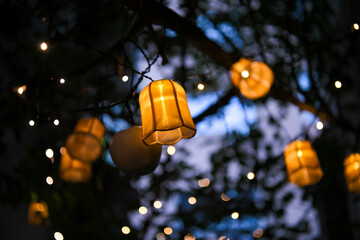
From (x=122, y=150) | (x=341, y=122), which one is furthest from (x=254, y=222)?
(x=122, y=150)

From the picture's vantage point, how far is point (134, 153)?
1.35 metres

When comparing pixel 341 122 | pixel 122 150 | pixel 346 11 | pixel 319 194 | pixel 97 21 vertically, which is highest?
pixel 346 11

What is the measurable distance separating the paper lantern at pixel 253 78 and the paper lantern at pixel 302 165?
0.38 meters

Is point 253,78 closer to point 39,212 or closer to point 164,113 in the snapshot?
point 164,113

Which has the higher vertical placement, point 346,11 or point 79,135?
point 346,11

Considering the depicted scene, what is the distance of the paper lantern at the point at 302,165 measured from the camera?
1998 mm

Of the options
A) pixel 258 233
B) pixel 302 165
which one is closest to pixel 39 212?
pixel 258 233

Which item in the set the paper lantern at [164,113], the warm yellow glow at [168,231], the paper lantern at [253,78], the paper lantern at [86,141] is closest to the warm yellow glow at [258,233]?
the warm yellow glow at [168,231]

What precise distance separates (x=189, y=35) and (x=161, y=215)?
164 cm

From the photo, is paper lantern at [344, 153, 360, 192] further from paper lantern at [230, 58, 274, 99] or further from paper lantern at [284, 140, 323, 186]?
paper lantern at [230, 58, 274, 99]

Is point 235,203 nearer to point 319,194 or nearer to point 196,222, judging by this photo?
point 196,222

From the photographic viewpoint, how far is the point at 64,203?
290 cm

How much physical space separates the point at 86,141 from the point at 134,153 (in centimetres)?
56

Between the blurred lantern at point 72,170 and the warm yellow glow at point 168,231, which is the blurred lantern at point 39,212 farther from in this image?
the warm yellow glow at point 168,231
